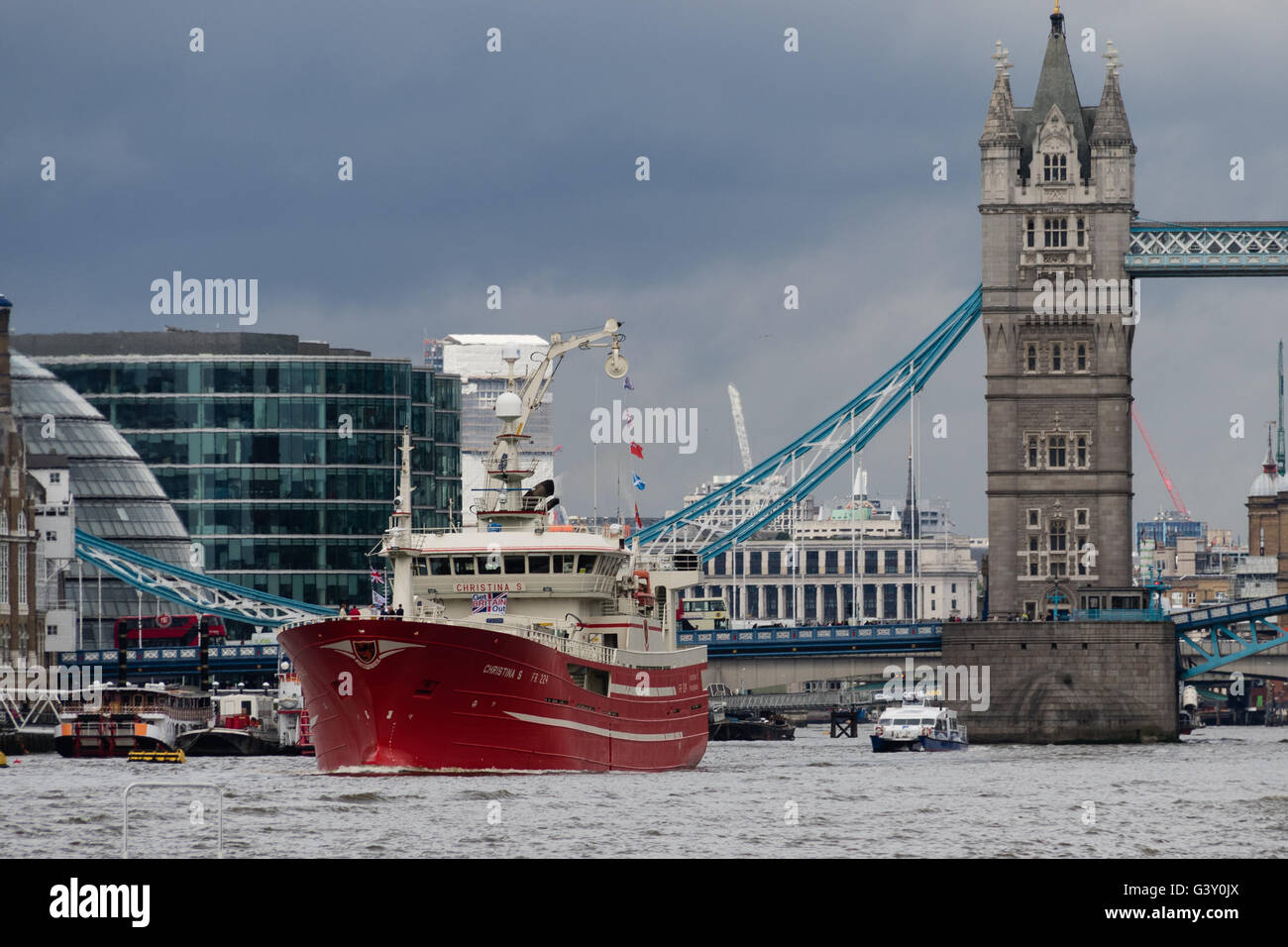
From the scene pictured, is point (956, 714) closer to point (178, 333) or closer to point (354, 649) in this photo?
point (354, 649)

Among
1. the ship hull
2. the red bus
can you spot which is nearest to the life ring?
the ship hull

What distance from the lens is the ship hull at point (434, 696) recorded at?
52.9m

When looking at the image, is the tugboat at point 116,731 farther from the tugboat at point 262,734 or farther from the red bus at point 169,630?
the red bus at point 169,630

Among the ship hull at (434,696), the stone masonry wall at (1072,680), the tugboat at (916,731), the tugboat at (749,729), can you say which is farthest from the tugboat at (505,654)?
the tugboat at (749,729)

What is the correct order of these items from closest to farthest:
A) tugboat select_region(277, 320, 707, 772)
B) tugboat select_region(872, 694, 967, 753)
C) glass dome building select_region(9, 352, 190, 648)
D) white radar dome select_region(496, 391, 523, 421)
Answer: tugboat select_region(277, 320, 707, 772) < white radar dome select_region(496, 391, 523, 421) < tugboat select_region(872, 694, 967, 753) < glass dome building select_region(9, 352, 190, 648)

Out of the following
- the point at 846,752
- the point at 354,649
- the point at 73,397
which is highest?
the point at 73,397

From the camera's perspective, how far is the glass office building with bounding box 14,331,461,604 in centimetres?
15225

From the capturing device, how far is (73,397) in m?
147

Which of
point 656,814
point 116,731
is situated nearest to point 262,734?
point 116,731

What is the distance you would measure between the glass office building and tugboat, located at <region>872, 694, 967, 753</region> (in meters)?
56.3

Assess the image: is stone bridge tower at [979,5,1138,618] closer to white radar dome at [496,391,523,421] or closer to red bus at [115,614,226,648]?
red bus at [115,614,226,648]
